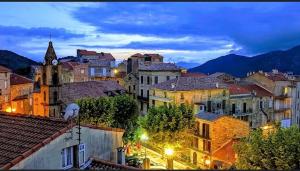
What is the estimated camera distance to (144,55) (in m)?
93.7

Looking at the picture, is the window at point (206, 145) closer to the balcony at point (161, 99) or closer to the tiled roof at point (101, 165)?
the balcony at point (161, 99)

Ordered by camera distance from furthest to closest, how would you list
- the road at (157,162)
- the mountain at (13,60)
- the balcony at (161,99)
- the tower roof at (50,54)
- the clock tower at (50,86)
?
the mountain at (13,60)
the balcony at (161,99)
the tower roof at (50,54)
the clock tower at (50,86)
the road at (157,162)

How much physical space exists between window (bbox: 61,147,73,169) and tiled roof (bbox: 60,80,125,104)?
136 ft

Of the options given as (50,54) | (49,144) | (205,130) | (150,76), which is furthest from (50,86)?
(49,144)

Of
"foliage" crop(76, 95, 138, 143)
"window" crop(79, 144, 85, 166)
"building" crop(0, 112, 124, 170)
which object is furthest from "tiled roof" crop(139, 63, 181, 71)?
"window" crop(79, 144, 85, 166)

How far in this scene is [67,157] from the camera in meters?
14.9

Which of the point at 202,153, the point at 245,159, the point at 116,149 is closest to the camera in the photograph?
the point at 116,149

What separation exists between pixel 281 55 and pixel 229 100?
109 meters

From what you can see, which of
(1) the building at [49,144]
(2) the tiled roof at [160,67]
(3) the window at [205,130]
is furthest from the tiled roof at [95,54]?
(1) the building at [49,144]

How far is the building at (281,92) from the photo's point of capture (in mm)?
65188

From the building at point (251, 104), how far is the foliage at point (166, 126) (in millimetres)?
18234

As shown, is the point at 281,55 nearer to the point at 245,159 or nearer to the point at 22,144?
the point at 245,159

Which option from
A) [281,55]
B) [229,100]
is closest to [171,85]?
[229,100]

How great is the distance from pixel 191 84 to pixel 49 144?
44.1 metres
